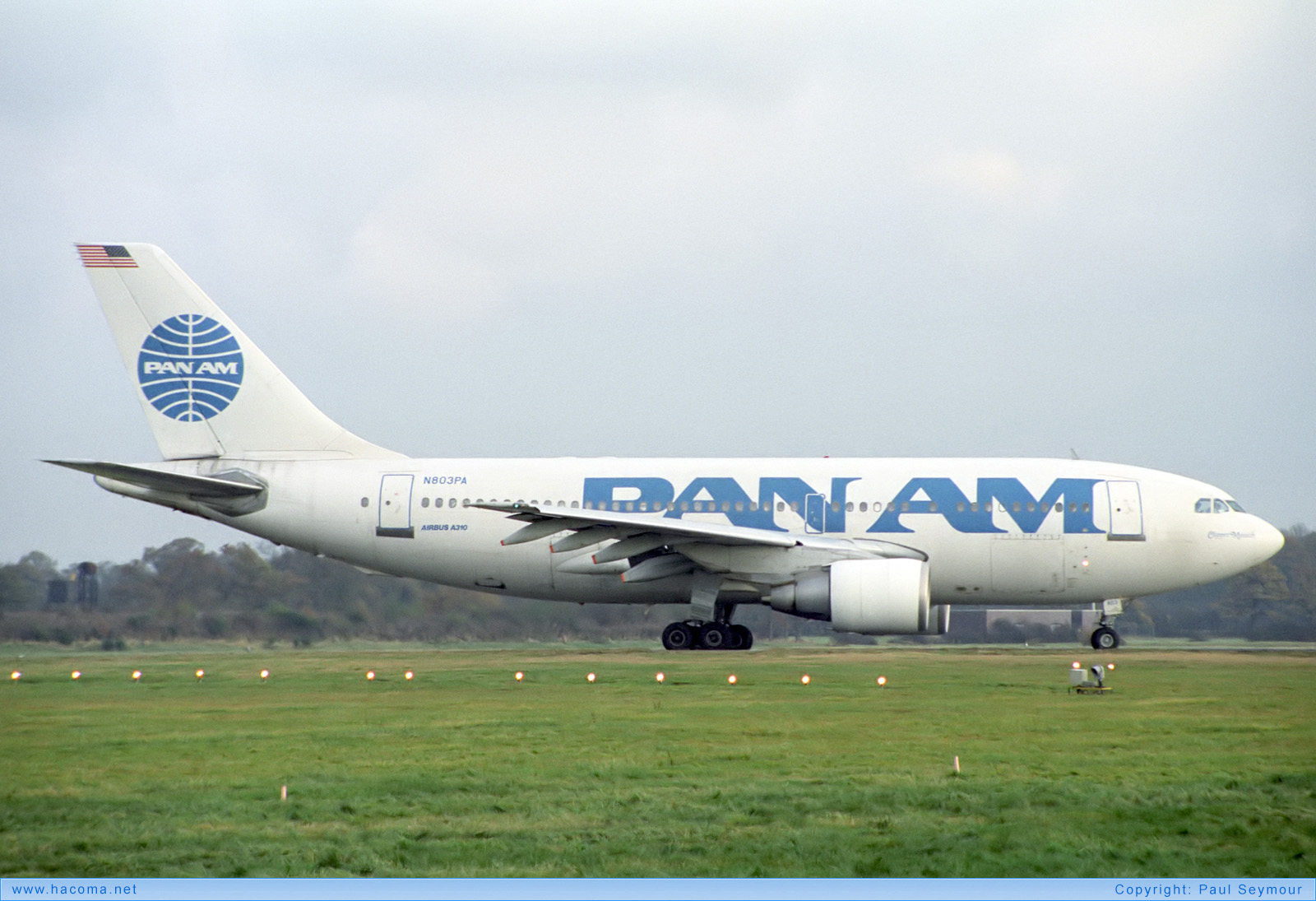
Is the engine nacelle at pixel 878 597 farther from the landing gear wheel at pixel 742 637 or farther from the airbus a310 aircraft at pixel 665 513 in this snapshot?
the landing gear wheel at pixel 742 637

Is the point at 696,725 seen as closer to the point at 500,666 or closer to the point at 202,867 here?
the point at 202,867

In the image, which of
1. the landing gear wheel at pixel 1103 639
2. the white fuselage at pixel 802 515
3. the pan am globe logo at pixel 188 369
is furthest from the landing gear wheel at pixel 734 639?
the pan am globe logo at pixel 188 369

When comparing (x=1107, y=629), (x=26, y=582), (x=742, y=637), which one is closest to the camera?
(x=26, y=582)

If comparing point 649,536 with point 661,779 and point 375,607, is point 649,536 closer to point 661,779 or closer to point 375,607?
point 375,607

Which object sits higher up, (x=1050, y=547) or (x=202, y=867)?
(x=1050, y=547)

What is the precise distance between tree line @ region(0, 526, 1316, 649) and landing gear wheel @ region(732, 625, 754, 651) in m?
1.80

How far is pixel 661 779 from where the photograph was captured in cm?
857

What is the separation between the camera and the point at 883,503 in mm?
21078

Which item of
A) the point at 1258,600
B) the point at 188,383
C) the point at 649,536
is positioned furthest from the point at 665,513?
the point at 1258,600

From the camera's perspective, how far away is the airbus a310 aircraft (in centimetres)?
2031

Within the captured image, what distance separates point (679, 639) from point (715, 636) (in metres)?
0.57

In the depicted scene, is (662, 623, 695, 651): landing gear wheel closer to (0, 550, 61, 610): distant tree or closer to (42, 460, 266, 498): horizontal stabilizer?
(42, 460, 266, 498): horizontal stabilizer

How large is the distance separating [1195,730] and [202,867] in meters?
7.61

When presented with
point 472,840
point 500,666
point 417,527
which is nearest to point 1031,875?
point 472,840
